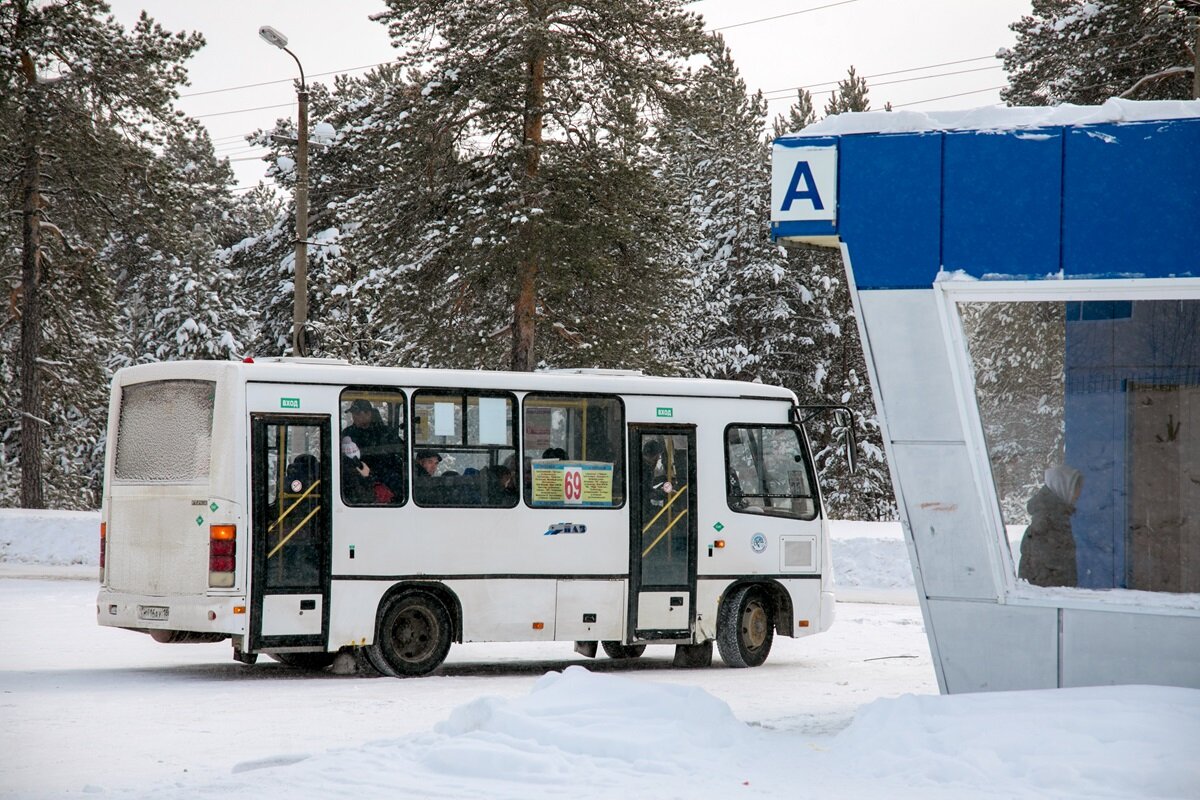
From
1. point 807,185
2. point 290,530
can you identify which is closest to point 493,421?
point 290,530

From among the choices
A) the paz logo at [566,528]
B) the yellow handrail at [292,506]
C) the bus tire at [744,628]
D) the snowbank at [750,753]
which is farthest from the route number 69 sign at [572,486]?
the snowbank at [750,753]

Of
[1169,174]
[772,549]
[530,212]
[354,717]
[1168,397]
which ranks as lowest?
[354,717]

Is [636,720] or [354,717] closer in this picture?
[636,720]

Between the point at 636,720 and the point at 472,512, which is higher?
the point at 472,512

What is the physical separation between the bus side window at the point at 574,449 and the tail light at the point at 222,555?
9.34 ft

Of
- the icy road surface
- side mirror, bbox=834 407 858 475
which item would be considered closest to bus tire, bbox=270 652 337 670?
the icy road surface

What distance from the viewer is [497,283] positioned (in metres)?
32.7

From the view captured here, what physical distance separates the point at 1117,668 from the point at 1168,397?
177cm

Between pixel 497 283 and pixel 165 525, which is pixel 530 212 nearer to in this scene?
pixel 497 283

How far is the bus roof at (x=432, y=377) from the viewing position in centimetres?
1425

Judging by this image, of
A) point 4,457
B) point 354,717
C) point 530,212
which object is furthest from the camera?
point 4,457

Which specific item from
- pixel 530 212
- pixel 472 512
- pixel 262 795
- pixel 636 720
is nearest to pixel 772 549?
pixel 472 512

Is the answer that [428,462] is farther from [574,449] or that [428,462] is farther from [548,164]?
[548,164]

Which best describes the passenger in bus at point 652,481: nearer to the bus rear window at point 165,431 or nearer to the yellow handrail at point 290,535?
the yellow handrail at point 290,535
